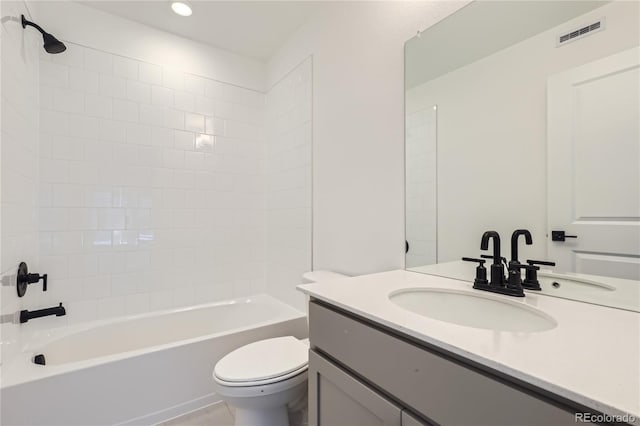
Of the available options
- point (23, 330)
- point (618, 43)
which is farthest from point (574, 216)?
point (23, 330)

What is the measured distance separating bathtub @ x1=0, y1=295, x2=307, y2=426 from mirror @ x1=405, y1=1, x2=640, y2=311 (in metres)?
1.31

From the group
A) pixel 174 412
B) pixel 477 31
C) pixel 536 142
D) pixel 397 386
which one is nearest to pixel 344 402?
pixel 397 386

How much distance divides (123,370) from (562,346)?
183 cm

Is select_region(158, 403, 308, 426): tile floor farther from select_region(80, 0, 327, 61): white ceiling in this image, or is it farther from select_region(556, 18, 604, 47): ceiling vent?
select_region(80, 0, 327, 61): white ceiling

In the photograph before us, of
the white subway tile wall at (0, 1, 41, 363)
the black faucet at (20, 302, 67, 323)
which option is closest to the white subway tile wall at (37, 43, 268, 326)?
the white subway tile wall at (0, 1, 41, 363)

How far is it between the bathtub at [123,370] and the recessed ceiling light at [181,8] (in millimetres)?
2163

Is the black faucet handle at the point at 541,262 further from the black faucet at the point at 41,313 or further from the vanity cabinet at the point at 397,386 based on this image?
the black faucet at the point at 41,313

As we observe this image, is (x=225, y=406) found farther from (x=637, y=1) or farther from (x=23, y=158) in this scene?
(x=637, y=1)

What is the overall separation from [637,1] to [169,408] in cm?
252

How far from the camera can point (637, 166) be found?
0.75m

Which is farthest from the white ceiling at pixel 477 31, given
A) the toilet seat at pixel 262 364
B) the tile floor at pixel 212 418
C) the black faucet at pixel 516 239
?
Result: the tile floor at pixel 212 418

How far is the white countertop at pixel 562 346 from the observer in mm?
417

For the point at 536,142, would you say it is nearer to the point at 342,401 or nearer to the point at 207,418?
the point at 342,401

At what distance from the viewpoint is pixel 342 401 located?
842 mm
